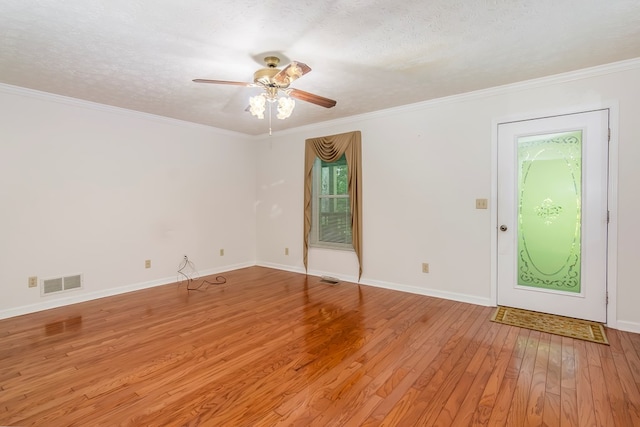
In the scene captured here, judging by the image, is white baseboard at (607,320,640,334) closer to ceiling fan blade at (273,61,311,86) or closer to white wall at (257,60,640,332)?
white wall at (257,60,640,332)

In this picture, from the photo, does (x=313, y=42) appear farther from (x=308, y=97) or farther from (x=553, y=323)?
(x=553, y=323)

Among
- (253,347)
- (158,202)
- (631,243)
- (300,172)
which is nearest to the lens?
(253,347)

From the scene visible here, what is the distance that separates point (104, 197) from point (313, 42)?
131 inches

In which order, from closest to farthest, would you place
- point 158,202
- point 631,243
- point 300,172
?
point 631,243, point 158,202, point 300,172

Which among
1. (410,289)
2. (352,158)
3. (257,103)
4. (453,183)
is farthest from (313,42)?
(410,289)

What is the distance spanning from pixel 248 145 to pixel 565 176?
15.5ft

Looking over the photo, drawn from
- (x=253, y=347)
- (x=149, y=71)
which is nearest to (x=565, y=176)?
(x=253, y=347)

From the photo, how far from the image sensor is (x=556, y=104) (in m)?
3.16

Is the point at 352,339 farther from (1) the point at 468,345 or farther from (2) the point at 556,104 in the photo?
(2) the point at 556,104

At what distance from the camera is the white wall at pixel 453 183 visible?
2.87 metres

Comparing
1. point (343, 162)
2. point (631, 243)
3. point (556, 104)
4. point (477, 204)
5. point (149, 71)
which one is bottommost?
point (631, 243)

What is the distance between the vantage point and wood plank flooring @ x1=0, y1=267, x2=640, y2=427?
176 cm

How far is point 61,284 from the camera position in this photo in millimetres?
3645

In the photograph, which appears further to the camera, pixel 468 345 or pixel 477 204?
pixel 477 204
